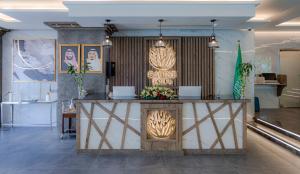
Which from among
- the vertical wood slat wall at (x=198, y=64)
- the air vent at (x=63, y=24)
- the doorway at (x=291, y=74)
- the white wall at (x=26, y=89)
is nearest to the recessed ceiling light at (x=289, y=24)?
the vertical wood slat wall at (x=198, y=64)

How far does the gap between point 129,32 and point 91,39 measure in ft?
4.14

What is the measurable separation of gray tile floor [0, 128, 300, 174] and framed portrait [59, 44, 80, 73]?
7.86ft

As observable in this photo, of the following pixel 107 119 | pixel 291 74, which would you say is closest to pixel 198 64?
pixel 107 119

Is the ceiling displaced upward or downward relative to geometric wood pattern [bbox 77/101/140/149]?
upward

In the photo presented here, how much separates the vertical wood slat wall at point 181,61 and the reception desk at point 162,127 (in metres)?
2.92

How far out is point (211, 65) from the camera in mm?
8477

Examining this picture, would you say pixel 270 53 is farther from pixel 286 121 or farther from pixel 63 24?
pixel 63 24

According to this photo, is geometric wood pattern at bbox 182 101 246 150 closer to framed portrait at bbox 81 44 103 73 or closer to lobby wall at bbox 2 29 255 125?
lobby wall at bbox 2 29 255 125

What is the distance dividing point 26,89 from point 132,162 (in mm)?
5228

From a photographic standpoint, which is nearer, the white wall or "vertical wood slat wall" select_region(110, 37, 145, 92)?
"vertical wood slat wall" select_region(110, 37, 145, 92)

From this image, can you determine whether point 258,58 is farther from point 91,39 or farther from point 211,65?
point 91,39

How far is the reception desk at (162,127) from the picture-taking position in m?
5.52

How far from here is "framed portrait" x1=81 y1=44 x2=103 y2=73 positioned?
7.86m

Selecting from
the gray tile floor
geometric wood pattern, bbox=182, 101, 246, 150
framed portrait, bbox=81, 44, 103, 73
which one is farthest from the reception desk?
framed portrait, bbox=81, 44, 103, 73
